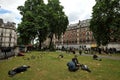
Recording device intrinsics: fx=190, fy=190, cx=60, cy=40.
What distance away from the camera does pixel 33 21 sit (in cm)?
6178

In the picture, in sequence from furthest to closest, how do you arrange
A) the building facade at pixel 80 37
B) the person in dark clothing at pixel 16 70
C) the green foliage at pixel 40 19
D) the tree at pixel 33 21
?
1. the building facade at pixel 80 37
2. the green foliage at pixel 40 19
3. the tree at pixel 33 21
4. the person in dark clothing at pixel 16 70

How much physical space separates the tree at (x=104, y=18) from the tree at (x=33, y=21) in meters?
16.2

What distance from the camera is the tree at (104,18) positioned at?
57.0m

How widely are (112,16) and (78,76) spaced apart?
43144 mm

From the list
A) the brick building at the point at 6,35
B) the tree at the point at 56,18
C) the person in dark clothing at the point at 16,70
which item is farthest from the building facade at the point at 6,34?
the person in dark clothing at the point at 16,70

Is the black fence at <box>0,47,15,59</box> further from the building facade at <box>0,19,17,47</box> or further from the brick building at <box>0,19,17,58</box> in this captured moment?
the building facade at <box>0,19,17,47</box>

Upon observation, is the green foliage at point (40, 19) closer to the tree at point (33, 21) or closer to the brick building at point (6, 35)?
the tree at point (33, 21)

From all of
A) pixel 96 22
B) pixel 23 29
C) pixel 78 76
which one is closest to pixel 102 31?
pixel 96 22

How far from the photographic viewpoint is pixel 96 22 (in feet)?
193

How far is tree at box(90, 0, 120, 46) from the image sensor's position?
57.0m

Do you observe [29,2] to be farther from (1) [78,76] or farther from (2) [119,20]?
(1) [78,76]

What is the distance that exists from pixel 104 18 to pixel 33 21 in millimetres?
22469

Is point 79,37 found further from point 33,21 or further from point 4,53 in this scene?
point 4,53

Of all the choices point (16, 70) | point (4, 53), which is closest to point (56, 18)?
point (4, 53)
